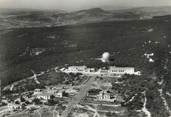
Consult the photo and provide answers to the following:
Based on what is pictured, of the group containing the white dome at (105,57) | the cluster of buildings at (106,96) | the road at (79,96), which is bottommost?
the road at (79,96)

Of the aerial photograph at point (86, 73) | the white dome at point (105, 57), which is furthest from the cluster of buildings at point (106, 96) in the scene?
the white dome at point (105, 57)

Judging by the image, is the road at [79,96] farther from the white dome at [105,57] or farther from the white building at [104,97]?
the white dome at [105,57]

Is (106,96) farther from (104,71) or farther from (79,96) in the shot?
(104,71)

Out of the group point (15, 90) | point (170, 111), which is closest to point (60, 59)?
point (15, 90)

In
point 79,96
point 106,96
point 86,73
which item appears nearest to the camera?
point 106,96

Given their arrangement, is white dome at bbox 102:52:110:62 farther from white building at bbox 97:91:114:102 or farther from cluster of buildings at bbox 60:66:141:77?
white building at bbox 97:91:114:102

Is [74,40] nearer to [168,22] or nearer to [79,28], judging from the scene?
[79,28]

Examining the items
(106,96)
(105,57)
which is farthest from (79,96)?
(105,57)
